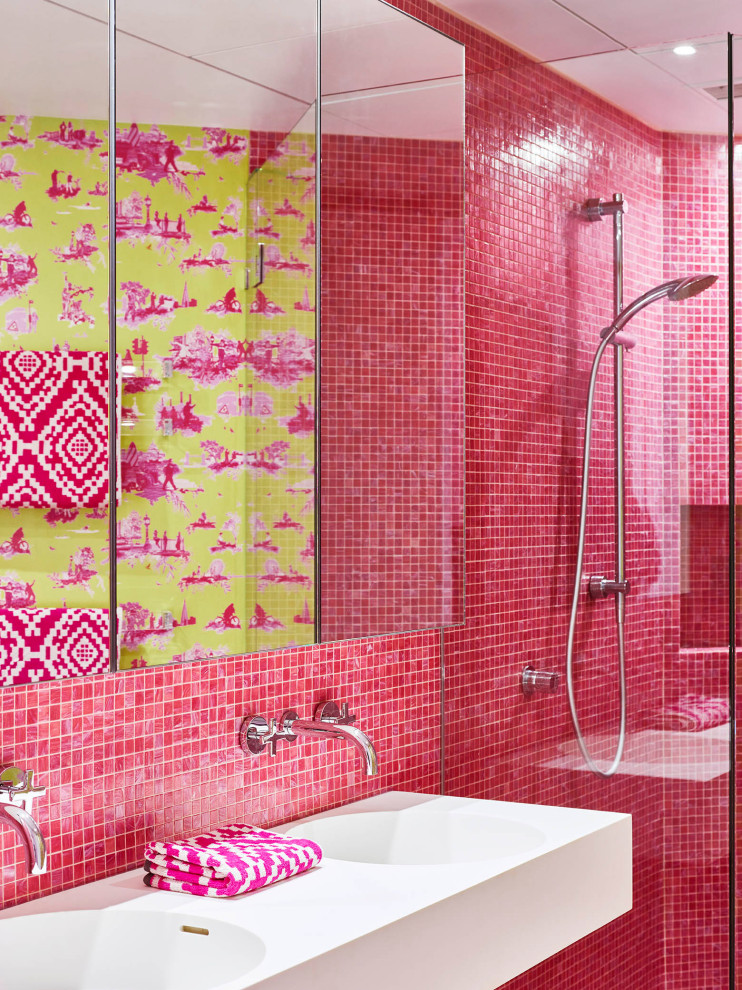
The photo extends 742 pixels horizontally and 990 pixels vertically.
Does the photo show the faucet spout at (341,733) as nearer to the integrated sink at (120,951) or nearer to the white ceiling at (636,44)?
the integrated sink at (120,951)

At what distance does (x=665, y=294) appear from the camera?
255cm

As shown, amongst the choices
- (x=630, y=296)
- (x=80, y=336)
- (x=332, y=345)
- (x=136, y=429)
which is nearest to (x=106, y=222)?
(x=80, y=336)

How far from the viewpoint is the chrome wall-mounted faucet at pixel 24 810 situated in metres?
1.48

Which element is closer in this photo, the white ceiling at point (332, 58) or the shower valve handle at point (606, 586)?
the white ceiling at point (332, 58)

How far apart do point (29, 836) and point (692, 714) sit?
5.03ft

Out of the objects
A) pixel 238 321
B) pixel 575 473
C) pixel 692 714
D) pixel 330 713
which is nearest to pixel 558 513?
pixel 575 473

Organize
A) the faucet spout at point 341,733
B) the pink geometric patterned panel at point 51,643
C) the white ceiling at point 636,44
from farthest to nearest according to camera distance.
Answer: the white ceiling at point 636,44
the faucet spout at point 341,733
the pink geometric patterned panel at point 51,643

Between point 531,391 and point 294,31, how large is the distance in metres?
0.97

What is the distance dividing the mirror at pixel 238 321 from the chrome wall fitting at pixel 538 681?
34 centimetres

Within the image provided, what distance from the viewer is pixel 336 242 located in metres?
2.09

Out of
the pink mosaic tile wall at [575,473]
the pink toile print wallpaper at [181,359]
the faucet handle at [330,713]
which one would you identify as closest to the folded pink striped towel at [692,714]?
the pink mosaic tile wall at [575,473]

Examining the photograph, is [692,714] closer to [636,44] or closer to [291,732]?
[291,732]

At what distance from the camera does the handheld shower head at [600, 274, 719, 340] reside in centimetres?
251

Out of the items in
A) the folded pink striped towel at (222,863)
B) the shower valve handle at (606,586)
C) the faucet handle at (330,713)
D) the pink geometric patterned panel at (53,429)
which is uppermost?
the pink geometric patterned panel at (53,429)
